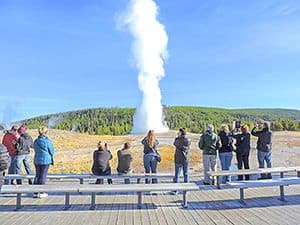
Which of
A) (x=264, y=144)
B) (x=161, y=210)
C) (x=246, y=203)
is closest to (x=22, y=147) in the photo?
(x=161, y=210)

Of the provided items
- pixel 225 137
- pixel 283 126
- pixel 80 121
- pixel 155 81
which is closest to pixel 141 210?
pixel 225 137

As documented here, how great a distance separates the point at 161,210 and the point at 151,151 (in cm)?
299

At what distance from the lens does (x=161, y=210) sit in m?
9.06

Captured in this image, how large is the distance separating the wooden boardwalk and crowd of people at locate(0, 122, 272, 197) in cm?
86

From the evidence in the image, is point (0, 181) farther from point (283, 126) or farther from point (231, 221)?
point (283, 126)

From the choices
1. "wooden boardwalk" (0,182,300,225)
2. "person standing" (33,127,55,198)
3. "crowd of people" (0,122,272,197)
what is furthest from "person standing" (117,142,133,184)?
"person standing" (33,127,55,198)

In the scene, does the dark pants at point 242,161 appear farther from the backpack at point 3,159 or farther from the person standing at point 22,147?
the backpack at point 3,159

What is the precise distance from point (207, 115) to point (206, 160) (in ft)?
472

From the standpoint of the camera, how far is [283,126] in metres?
79.8

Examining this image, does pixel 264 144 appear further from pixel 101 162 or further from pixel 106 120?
pixel 106 120

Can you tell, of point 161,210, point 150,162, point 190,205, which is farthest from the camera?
point 150,162

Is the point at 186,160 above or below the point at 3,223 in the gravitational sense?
above

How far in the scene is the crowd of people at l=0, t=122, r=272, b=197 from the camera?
1046 centimetres

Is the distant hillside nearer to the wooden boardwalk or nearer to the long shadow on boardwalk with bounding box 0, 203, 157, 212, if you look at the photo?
the wooden boardwalk
